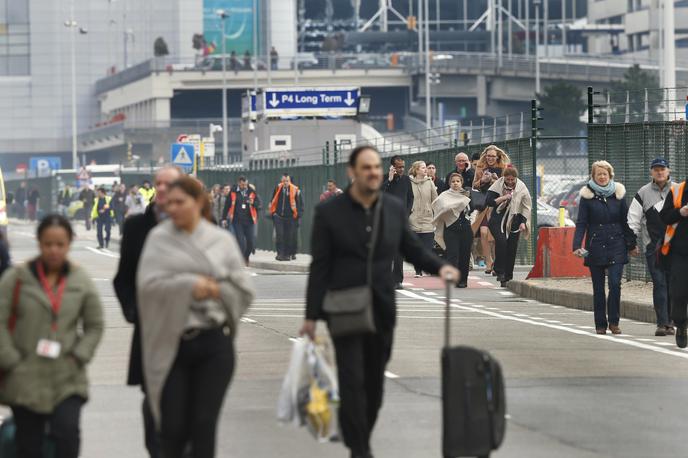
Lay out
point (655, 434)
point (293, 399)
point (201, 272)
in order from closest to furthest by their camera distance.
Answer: point (201, 272) → point (293, 399) → point (655, 434)

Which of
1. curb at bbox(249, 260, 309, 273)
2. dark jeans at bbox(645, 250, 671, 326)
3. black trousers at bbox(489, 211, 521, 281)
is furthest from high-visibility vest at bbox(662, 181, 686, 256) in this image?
curb at bbox(249, 260, 309, 273)

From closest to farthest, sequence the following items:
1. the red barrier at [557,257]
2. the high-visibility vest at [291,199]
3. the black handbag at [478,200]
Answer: the red barrier at [557,257], the black handbag at [478,200], the high-visibility vest at [291,199]

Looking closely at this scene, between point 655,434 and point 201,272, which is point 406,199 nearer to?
point 655,434

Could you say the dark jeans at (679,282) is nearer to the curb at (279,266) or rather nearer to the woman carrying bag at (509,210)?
the woman carrying bag at (509,210)

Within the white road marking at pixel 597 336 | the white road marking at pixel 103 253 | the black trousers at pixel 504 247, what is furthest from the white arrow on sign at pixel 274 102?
the white road marking at pixel 597 336

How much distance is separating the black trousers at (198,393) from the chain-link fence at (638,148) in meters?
15.6

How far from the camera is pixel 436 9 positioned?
17088 centimetres

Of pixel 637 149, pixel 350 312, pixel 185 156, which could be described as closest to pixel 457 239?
pixel 637 149

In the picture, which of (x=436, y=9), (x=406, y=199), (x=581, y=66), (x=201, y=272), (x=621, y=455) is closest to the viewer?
(x=201, y=272)

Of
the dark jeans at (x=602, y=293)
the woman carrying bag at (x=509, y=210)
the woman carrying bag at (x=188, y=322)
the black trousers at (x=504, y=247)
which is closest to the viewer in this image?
the woman carrying bag at (x=188, y=322)

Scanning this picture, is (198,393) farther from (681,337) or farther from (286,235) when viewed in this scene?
(286,235)

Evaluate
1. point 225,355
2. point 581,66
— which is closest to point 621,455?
point 225,355

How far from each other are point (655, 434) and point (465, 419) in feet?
7.61

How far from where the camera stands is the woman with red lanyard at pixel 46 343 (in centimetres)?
853
